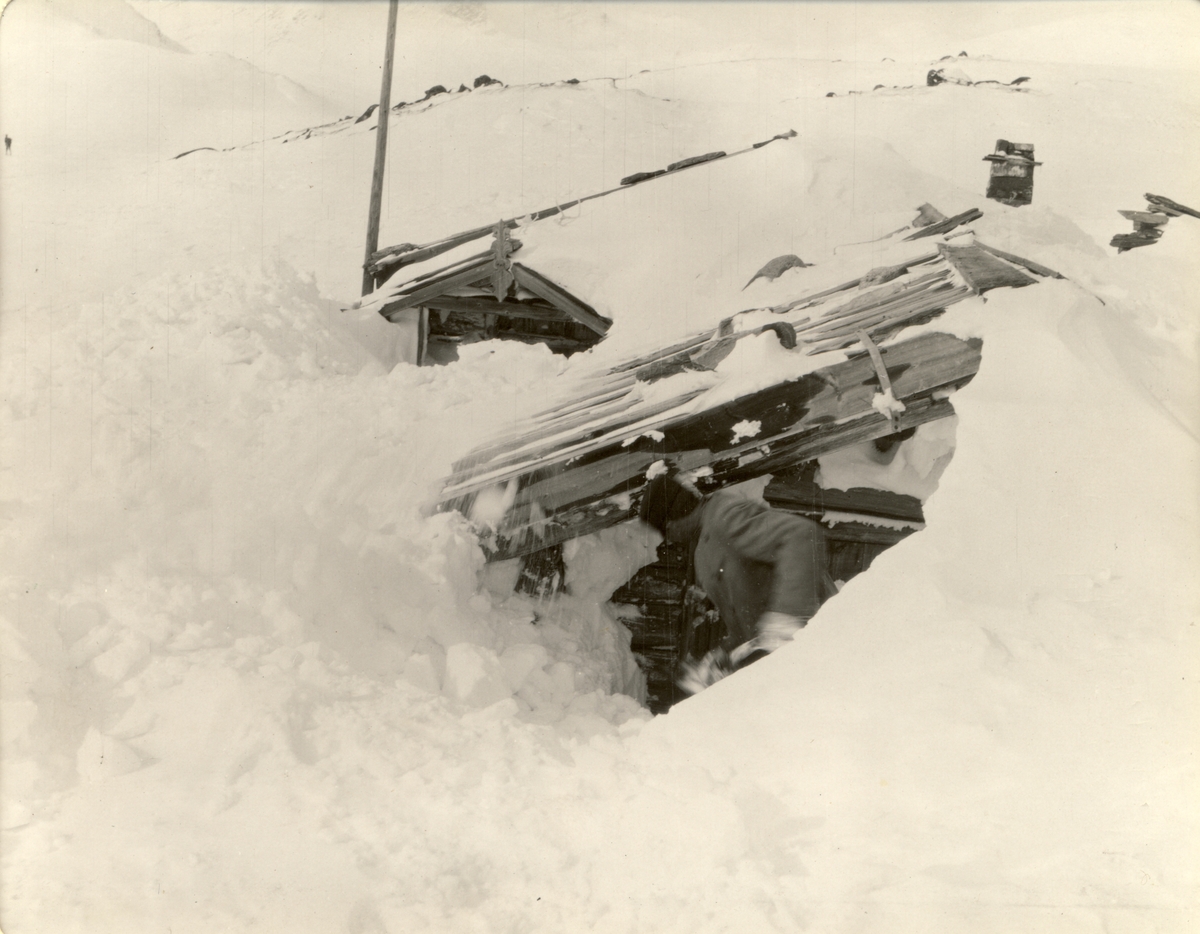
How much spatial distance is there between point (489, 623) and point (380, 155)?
14.5 ft

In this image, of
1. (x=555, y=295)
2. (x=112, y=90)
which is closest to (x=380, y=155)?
(x=555, y=295)

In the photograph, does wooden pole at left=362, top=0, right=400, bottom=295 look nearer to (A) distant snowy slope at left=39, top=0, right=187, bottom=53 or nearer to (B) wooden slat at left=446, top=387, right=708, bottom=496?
(A) distant snowy slope at left=39, top=0, right=187, bottom=53

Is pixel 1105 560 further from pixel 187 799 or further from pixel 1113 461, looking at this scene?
pixel 187 799

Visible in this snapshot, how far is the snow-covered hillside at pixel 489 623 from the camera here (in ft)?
11.1

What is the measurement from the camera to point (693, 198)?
6.93 metres

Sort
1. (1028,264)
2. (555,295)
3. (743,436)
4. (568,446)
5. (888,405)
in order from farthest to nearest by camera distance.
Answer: (555,295) → (1028,264) → (568,446) → (743,436) → (888,405)

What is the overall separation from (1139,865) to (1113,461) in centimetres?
173

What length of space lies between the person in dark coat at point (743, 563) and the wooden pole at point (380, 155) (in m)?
3.36

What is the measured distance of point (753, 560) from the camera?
4586mm

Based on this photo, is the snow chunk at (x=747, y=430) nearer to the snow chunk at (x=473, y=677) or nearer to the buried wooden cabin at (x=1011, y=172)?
the snow chunk at (x=473, y=677)

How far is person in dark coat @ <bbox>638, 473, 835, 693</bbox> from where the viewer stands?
4484mm

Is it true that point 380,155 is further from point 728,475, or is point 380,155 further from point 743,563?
point 743,563

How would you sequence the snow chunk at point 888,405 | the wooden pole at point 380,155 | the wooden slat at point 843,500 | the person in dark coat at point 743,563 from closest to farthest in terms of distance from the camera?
1. the snow chunk at point 888,405
2. the person in dark coat at point 743,563
3. the wooden slat at point 843,500
4. the wooden pole at point 380,155

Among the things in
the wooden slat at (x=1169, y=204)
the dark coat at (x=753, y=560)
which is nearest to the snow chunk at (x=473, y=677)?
the dark coat at (x=753, y=560)
